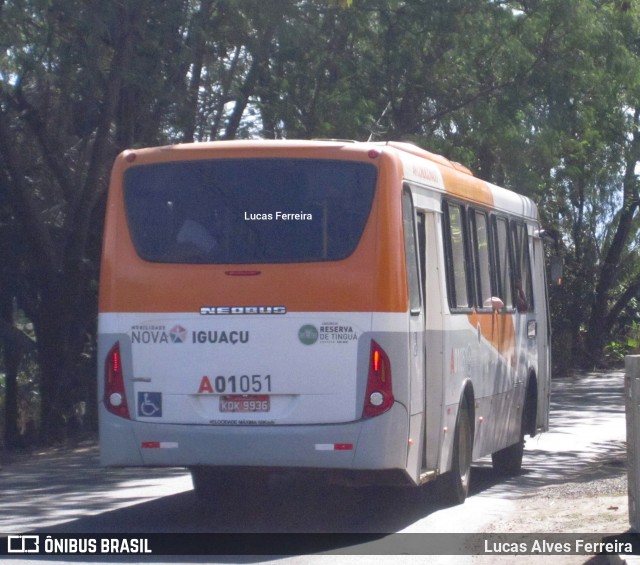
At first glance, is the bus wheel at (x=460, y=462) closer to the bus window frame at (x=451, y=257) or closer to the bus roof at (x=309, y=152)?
the bus window frame at (x=451, y=257)

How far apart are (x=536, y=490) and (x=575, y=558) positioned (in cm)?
422

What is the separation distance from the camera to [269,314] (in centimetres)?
879

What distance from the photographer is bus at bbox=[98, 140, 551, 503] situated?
863 cm

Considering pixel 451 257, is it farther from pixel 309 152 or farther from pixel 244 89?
pixel 244 89

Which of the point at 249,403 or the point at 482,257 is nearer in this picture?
the point at 249,403

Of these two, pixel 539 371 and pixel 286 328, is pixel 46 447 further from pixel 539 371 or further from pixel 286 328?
pixel 286 328

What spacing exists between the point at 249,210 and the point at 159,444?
1.96 metres

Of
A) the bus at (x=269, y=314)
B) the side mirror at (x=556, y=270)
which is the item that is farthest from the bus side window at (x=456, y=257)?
the side mirror at (x=556, y=270)

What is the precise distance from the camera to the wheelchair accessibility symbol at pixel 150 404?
29.2 feet

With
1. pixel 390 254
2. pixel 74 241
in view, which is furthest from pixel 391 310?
pixel 74 241

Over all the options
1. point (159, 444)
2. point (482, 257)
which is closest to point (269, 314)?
point (159, 444)

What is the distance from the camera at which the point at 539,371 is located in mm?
14727

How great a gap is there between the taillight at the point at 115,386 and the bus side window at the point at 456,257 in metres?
3.11

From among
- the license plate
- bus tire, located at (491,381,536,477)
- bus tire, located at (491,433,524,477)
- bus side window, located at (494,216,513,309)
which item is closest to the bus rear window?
the license plate
